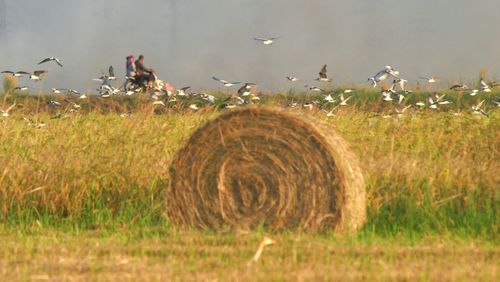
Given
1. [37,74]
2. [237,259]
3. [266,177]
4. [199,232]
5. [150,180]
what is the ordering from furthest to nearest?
[37,74], [150,180], [266,177], [199,232], [237,259]

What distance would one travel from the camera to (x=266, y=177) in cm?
1024

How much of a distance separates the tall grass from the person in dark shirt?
23.0 meters

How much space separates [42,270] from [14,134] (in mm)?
6423

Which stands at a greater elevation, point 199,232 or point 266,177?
point 266,177

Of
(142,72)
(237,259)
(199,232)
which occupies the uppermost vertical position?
(142,72)

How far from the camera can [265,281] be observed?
7035mm

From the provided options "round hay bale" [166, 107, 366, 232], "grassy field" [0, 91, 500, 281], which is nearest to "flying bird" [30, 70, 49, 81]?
"grassy field" [0, 91, 500, 281]

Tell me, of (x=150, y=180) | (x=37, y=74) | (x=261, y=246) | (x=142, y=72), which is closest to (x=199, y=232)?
(x=150, y=180)

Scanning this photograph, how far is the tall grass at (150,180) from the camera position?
10.5 meters

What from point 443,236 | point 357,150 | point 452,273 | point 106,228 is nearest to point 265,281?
point 452,273

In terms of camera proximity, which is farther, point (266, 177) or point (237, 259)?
point (266, 177)

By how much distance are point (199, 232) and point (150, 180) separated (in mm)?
1633

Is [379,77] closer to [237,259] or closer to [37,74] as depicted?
[37,74]

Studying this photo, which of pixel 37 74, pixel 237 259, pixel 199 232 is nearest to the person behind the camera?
pixel 237 259
